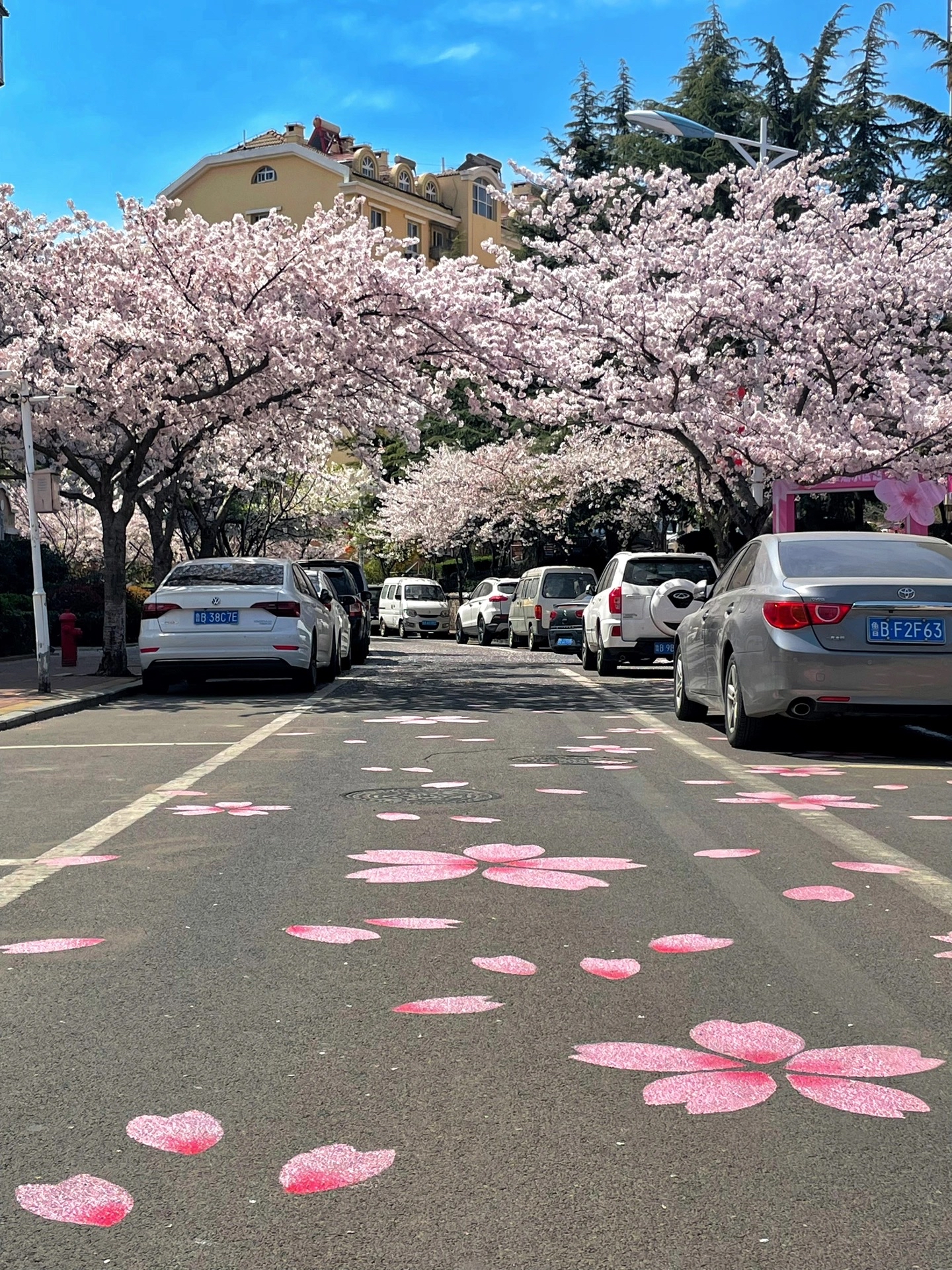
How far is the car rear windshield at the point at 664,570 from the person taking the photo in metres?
20.1

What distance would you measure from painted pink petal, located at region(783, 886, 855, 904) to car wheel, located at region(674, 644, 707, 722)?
7324 mm

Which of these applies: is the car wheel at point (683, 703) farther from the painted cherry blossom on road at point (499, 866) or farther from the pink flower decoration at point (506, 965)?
the pink flower decoration at point (506, 965)

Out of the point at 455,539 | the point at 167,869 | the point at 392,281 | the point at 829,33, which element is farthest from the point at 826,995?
the point at 455,539

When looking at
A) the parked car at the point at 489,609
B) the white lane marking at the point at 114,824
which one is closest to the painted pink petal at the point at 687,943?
the white lane marking at the point at 114,824

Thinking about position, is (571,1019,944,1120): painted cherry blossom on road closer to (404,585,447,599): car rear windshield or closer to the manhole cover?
the manhole cover

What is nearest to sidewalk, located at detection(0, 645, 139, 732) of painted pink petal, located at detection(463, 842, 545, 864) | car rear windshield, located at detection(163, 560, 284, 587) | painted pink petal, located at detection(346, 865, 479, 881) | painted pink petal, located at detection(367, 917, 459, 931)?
car rear windshield, located at detection(163, 560, 284, 587)

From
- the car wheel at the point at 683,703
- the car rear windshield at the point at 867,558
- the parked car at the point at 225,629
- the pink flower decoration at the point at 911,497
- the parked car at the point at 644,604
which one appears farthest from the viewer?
the pink flower decoration at the point at 911,497

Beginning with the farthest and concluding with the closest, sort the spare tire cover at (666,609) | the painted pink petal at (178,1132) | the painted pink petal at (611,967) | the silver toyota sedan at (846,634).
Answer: the spare tire cover at (666,609), the silver toyota sedan at (846,634), the painted pink petal at (611,967), the painted pink petal at (178,1132)

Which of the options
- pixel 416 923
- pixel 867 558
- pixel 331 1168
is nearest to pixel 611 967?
pixel 416 923

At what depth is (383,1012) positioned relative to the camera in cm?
432

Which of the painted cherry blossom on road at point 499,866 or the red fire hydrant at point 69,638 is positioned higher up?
the red fire hydrant at point 69,638

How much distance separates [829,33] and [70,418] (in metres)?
30.7

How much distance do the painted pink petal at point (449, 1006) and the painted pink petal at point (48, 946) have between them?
1.35 metres

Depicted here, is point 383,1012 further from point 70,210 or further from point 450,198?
point 450,198
